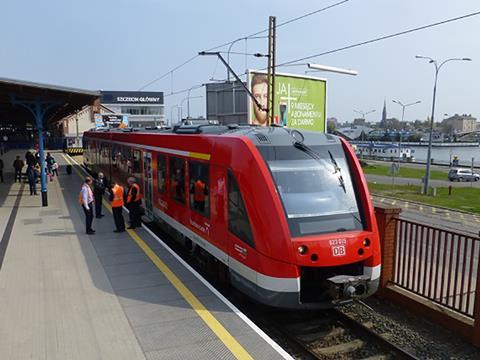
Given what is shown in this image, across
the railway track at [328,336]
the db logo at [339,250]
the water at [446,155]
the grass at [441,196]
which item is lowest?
the water at [446,155]

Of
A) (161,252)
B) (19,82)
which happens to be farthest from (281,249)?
(19,82)

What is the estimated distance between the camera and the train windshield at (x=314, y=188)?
6.47m

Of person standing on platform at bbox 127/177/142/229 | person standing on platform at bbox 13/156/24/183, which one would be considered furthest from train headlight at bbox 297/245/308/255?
person standing on platform at bbox 13/156/24/183

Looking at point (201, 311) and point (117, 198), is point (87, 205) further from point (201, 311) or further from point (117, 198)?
point (201, 311)

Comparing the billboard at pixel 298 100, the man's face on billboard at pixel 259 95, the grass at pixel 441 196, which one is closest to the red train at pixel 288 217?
the grass at pixel 441 196

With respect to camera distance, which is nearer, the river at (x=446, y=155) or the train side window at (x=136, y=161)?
the train side window at (x=136, y=161)

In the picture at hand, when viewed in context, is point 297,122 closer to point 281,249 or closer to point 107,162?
point 107,162

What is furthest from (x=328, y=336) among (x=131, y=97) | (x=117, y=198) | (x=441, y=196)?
(x=131, y=97)

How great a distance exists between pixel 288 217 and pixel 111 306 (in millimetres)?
3079

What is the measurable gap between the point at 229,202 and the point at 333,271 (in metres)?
1.96

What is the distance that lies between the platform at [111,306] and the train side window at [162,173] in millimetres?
1267

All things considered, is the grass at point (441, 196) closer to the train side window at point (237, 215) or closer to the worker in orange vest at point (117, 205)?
the worker in orange vest at point (117, 205)

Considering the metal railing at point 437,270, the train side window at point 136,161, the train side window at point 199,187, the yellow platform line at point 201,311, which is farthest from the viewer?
the train side window at point 136,161

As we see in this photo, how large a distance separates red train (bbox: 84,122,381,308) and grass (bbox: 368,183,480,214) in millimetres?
Result: 20064
